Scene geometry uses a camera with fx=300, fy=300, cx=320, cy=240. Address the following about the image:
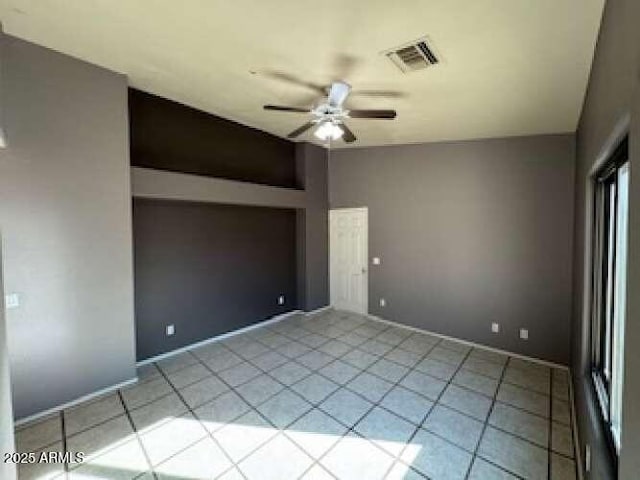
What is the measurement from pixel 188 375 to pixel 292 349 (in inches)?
52.2

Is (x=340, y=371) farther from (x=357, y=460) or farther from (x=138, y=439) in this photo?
(x=138, y=439)

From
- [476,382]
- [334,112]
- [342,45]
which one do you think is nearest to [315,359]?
[476,382]

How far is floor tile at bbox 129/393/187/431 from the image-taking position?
8.48 feet

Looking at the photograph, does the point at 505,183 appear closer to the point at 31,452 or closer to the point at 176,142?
the point at 176,142

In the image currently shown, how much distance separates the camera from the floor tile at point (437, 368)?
135 inches

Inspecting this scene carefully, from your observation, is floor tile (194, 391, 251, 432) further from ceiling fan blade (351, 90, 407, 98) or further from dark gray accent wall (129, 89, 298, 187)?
ceiling fan blade (351, 90, 407, 98)

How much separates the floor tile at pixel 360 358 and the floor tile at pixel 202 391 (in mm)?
1511

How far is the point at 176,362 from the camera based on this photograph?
3.71 metres

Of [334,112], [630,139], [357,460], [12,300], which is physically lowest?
[357,460]

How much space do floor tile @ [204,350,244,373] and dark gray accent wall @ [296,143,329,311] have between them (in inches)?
75.2

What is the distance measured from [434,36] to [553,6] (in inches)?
25.7

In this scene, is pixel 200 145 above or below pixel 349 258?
above

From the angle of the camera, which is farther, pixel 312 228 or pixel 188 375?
pixel 312 228

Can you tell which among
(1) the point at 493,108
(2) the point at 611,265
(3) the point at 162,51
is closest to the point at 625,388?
(2) the point at 611,265
